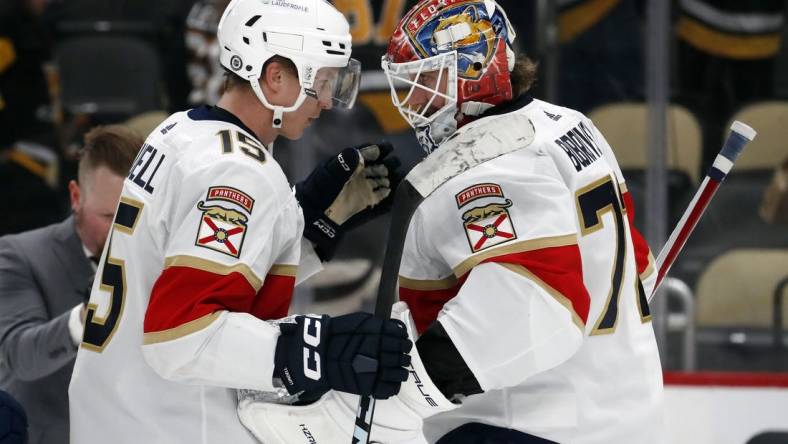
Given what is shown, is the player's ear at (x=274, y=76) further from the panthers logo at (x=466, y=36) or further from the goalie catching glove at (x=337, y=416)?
the goalie catching glove at (x=337, y=416)

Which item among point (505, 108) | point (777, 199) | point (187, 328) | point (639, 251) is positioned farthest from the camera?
point (777, 199)

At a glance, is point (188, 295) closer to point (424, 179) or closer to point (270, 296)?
point (270, 296)

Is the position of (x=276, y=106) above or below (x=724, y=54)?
above

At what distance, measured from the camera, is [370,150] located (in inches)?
92.0

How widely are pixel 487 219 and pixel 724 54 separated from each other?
246 cm

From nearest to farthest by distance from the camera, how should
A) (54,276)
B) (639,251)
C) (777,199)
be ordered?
(639,251) < (54,276) < (777,199)

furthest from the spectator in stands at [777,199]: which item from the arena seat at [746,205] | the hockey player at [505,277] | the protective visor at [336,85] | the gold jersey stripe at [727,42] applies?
the protective visor at [336,85]

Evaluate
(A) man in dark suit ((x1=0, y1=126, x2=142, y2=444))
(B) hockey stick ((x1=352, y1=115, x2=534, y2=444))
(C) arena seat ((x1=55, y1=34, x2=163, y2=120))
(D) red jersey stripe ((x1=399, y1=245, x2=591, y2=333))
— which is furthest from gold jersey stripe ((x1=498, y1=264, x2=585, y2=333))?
(C) arena seat ((x1=55, y1=34, x2=163, y2=120))

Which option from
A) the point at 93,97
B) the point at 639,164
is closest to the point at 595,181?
the point at 639,164

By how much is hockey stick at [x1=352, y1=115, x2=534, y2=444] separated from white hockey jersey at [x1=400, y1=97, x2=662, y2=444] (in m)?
0.02

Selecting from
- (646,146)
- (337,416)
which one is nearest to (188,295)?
(337,416)

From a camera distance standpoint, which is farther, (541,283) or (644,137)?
(644,137)

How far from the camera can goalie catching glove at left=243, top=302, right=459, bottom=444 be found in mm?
1908

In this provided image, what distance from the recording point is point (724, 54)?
13.4 ft
